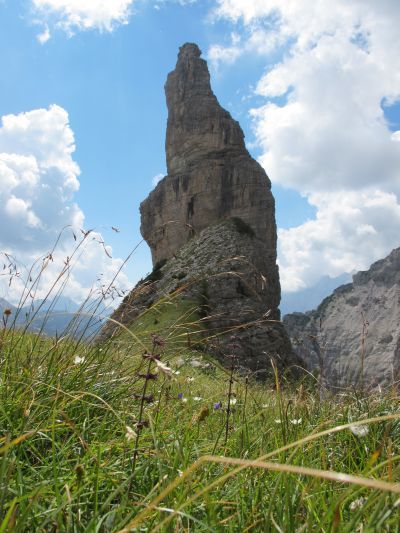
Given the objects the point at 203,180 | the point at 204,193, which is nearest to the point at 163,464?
the point at 204,193

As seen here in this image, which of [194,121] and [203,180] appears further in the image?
[194,121]

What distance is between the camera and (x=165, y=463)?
249cm

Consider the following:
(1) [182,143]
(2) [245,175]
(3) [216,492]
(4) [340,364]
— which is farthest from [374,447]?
(1) [182,143]

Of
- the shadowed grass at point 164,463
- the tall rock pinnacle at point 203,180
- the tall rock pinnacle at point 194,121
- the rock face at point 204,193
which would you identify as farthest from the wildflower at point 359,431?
the tall rock pinnacle at point 194,121

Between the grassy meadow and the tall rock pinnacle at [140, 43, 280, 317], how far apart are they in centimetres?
6397

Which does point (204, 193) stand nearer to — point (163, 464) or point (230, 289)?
point (230, 289)

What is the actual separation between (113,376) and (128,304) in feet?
2.44

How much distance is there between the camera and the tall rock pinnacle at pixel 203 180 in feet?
249

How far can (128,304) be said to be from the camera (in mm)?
3801

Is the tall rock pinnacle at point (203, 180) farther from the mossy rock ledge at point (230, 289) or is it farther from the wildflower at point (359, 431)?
the wildflower at point (359, 431)

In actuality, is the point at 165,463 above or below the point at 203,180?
below

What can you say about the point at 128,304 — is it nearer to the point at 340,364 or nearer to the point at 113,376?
the point at 113,376

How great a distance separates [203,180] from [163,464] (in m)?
78.0

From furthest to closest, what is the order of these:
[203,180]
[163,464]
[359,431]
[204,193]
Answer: [203,180] → [204,193] → [359,431] → [163,464]
